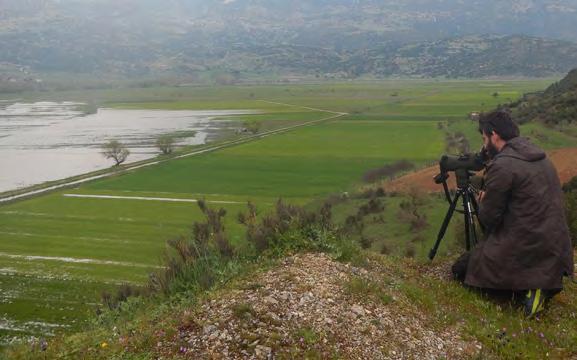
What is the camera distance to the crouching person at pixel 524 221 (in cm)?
675

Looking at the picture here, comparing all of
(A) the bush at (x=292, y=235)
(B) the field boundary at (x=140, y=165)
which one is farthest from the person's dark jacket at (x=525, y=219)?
(B) the field boundary at (x=140, y=165)

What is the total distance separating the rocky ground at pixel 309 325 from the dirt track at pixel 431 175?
3425cm

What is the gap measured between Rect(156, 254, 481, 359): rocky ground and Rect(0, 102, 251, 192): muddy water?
171 feet

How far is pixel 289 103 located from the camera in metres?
140

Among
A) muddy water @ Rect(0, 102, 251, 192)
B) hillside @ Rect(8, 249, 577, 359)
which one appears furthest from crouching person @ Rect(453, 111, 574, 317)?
muddy water @ Rect(0, 102, 251, 192)

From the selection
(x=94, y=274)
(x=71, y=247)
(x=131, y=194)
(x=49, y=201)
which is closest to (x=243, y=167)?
(x=131, y=194)

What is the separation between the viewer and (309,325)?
6055mm

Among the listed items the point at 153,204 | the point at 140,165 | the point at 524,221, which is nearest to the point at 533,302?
the point at 524,221

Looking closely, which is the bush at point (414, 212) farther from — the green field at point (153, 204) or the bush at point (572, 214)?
the bush at point (572, 214)

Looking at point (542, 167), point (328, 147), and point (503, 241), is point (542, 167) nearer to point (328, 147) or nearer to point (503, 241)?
point (503, 241)

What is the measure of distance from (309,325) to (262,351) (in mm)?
729

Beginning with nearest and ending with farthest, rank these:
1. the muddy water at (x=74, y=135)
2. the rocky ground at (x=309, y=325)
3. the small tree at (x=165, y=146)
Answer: the rocky ground at (x=309, y=325) < the muddy water at (x=74, y=135) < the small tree at (x=165, y=146)

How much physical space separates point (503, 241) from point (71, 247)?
31.6 metres

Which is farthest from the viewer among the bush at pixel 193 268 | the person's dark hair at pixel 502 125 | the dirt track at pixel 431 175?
the dirt track at pixel 431 175
